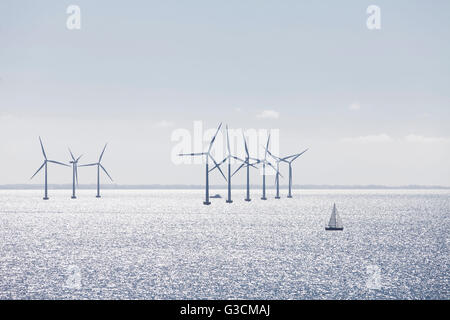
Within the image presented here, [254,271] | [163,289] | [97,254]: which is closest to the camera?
[163,289]

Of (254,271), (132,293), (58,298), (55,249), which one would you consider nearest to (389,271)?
(254,271)

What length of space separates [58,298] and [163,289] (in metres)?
9.98

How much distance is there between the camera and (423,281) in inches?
2586

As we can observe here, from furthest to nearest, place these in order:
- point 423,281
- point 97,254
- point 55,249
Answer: point 55,249
point 97,254
point 423,281

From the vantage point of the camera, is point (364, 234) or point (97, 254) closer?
point (97, 254)

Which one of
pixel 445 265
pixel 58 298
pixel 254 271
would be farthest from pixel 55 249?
pixel 445 265

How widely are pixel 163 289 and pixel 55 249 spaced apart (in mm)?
46108

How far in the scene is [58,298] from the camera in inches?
2184
